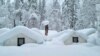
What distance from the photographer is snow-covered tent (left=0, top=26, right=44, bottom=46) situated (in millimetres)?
17844

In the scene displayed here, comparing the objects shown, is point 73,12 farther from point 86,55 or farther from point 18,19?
point 86,55

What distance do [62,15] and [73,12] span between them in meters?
4.16

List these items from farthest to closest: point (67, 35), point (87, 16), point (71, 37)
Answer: point (87, 16)
point (71, 37)
point (67, 35)

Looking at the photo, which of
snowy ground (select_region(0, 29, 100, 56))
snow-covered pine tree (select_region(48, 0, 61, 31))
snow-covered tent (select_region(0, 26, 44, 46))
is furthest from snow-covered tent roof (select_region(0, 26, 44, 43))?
snow-covered pine tree (select_region(48, 0, 61, 31))

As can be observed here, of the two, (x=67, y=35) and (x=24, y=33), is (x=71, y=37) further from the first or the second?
(x=24, y=33)

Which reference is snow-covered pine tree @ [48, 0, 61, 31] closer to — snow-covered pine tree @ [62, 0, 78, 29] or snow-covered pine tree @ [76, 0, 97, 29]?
snow-covered pine tree @ [62, 0, 78, 29]

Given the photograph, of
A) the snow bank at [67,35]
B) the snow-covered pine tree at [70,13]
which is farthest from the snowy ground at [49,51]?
the snow-covered pine tree at [70,13]

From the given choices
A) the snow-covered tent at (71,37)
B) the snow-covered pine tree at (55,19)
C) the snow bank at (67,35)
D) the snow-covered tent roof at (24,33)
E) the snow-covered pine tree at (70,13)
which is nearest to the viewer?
the snow-covered tent roof at (24,33)

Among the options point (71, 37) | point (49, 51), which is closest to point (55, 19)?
point (71, 37)

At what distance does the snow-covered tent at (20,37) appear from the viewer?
17.8 m

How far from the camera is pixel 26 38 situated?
18359mm

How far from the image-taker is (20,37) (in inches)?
730

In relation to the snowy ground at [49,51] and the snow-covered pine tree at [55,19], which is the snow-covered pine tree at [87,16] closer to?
the snow-covered pine tree at [55,19]

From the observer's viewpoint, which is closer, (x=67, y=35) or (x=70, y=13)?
(x=67, y=35)
